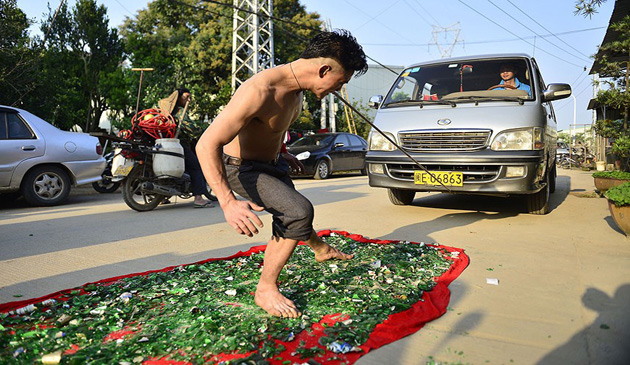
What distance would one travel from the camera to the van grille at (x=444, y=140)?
5.45 metres

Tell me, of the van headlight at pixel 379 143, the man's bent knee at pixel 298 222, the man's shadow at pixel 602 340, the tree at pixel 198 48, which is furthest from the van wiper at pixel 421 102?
the tree at pixel 198 48

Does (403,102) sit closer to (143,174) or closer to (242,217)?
(143,174)

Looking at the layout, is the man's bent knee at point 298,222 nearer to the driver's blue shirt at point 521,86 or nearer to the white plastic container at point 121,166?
the driver's blue shirt at point 521,86

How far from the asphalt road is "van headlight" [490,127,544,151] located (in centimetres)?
92

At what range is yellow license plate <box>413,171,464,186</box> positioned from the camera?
18.0 ft

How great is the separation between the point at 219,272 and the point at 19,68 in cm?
994

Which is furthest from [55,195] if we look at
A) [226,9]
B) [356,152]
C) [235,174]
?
[226,9]

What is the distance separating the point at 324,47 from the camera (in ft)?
8.27

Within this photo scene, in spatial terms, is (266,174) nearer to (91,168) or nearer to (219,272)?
(219,272)

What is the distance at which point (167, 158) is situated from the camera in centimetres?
680

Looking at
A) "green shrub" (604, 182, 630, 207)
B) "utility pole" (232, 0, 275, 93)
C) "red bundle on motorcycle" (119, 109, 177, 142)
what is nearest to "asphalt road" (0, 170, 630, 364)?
"green shrub" (604, 182, 630, 207)

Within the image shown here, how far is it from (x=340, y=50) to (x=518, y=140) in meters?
3.61

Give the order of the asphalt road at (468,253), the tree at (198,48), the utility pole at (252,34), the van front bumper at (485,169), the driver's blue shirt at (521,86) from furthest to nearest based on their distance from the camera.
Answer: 1. the tree at (198,48)
2. the utility pole at (252,34)
3. the driver's blue shirt at (521,86)
4. the van front bumper at (485,169)
5. the asphalt road at (468,253)

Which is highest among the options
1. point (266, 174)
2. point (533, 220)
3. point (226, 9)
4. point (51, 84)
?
point (226, 9)
